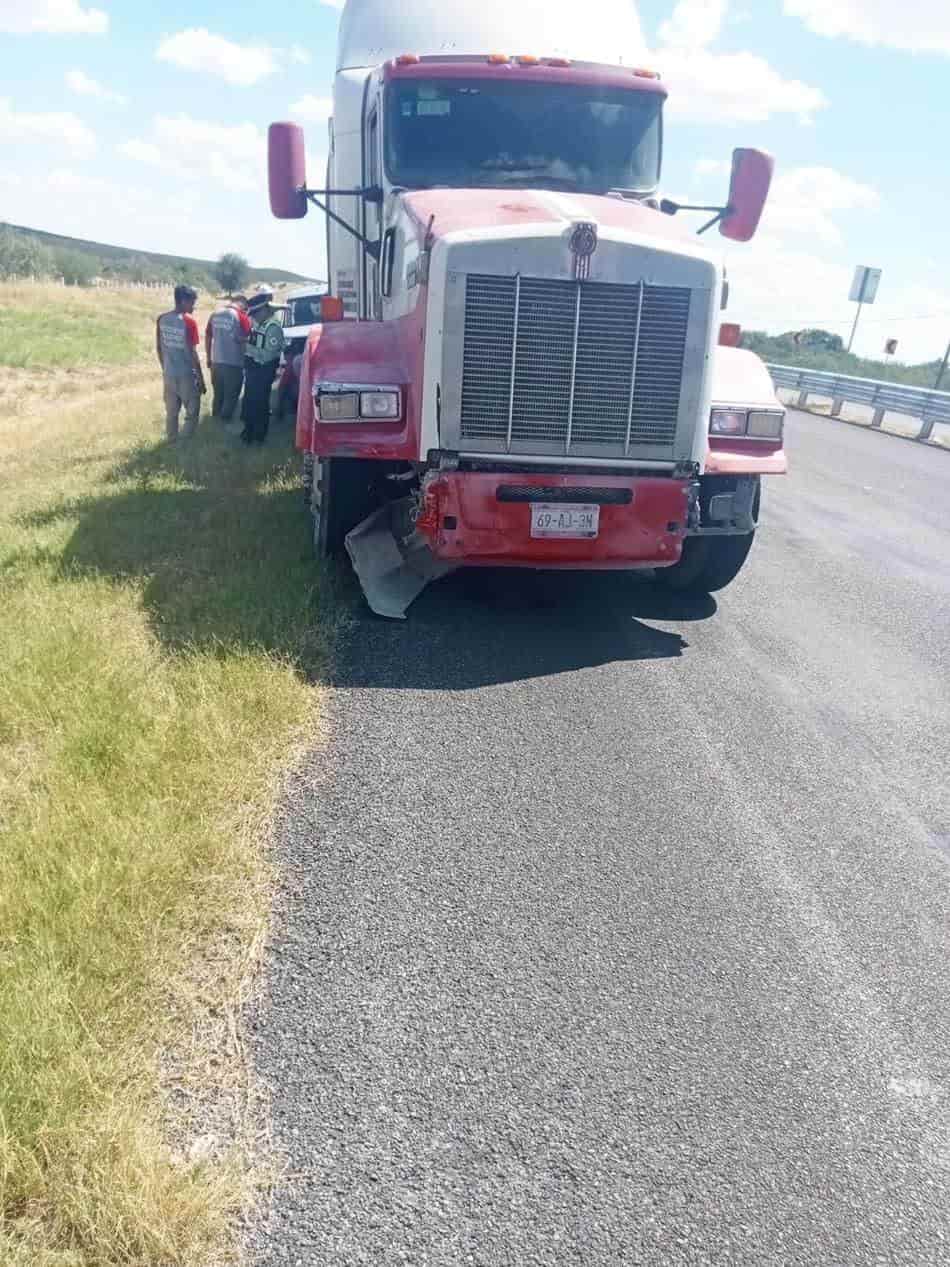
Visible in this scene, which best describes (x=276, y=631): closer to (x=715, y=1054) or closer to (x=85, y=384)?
(x=715, y=1054)

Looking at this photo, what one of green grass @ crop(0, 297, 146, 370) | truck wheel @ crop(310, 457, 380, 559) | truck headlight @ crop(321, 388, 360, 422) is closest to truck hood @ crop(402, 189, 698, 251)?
truck headlight @ crop(321, 388, 360, 422)

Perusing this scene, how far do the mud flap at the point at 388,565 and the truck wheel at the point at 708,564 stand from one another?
171 centimetres

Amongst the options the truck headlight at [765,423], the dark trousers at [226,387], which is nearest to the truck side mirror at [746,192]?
the truck headlight at [765,423]

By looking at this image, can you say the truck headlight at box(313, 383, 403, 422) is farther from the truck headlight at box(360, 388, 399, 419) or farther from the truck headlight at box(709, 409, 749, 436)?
the truck headlight at box(709, 409, 749, 436)

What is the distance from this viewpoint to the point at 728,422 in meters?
5.91

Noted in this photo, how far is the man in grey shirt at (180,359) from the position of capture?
11195 mm

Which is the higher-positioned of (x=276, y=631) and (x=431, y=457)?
(x=431, y=457)

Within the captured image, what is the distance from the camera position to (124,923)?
2.96 metres

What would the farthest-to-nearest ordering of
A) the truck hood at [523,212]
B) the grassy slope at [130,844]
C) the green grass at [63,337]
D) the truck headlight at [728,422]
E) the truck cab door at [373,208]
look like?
the green grass at [63,337] → the truck cab door at [373,208] → the truck headlight at [728,422] → the truck hood at [523,212] → the grassy slope at [130,844]

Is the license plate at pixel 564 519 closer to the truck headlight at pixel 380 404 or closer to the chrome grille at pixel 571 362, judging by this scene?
the chrome grille at pixel 571 362

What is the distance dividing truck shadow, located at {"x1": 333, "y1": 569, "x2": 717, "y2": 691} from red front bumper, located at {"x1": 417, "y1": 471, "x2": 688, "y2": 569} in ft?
1.48

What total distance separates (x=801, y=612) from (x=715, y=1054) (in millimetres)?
4434

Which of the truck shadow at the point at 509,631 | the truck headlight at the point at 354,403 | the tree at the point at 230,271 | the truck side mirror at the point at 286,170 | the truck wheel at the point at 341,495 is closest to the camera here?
the truck shadow at the point at 509,631

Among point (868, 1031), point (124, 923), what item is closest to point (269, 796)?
point (124, 923)
